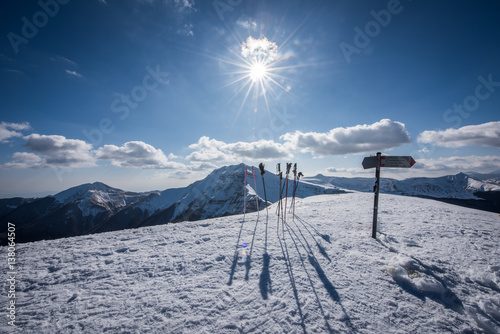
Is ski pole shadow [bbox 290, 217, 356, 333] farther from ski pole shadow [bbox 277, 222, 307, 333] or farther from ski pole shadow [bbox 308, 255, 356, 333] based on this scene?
ski pole shadow [bbox 277, 222, 307, 333]

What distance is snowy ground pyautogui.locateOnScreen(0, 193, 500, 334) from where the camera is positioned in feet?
12.1

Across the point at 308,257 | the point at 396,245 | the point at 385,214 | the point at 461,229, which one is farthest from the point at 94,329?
the point at 385,214

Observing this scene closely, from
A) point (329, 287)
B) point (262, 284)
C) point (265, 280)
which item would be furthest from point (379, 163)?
point (262, 284)

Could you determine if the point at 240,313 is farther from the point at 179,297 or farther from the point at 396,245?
the point at 396,245

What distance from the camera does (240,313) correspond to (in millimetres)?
3869

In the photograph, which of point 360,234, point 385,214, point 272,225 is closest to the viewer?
point 360,234

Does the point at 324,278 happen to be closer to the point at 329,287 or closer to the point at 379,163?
the point at 329,287

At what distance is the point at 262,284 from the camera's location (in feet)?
15.9

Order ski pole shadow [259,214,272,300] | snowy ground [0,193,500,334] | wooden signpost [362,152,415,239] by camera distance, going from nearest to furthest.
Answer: snowy ground [0,193,500,334] → ski pole shadow [259,214,272,300] → wooden signpost [362,152,415,239]

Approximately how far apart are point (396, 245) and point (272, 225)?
5316mm

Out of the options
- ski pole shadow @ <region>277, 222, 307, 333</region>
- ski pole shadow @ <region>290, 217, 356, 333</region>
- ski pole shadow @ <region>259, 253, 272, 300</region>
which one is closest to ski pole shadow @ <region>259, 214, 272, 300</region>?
ski pole shadow @ <region>259, 253, 272, 300</region>

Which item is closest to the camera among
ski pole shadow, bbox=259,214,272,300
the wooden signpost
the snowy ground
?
the snowy ground

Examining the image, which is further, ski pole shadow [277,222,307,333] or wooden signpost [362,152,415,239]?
wooden signpost [362,152,415,239]

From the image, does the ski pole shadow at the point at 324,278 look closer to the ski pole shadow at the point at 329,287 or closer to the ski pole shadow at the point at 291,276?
the ski pole shadow at the point at 329,287
